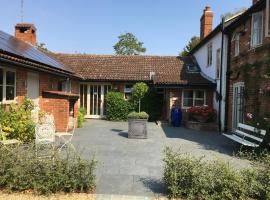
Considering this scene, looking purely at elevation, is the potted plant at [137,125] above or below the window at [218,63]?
below

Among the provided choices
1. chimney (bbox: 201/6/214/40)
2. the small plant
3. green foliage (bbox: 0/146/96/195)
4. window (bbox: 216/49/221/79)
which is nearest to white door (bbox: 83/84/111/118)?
the small plant

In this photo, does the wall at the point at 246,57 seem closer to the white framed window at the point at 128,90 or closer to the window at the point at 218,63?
the window at the point at 218,63

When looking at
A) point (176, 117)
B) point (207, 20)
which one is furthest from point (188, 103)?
point (207, 20)

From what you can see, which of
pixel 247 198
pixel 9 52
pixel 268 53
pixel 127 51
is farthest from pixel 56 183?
pixel 127 51

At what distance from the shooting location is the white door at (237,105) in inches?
522

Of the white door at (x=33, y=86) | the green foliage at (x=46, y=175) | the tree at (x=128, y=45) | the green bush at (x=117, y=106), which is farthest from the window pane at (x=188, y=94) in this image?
the tree at (x=128, y=45)

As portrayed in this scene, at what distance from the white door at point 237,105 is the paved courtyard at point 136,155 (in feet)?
5.52

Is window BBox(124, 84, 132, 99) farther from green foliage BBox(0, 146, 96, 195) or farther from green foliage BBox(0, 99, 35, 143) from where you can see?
green foliage BBox(0, 146, 96, 195)

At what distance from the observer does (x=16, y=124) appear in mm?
9430

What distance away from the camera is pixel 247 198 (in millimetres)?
5168

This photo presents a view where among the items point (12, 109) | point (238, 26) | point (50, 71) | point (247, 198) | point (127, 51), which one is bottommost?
point (247, 198)

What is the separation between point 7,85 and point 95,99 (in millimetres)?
10822

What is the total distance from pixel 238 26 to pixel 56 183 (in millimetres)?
12077

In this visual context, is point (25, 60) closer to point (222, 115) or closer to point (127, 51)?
point (222, 115)
